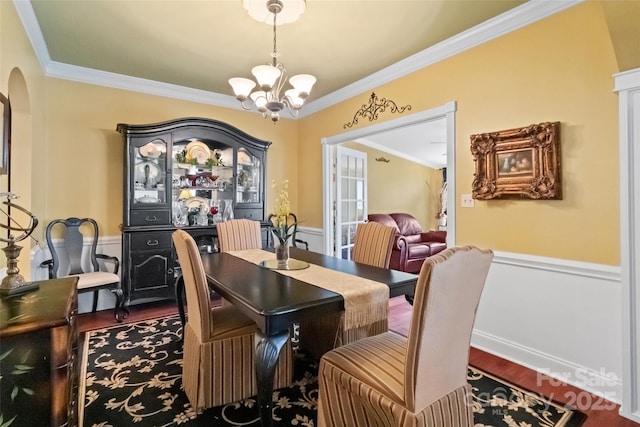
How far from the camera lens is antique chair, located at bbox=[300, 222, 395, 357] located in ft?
6.89

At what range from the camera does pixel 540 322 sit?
2252mm

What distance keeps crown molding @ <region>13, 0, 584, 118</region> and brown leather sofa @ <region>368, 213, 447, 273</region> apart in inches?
76.0

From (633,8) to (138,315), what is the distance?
14.2 ft

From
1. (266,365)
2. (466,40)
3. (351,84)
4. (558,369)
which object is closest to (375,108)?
(351,84)

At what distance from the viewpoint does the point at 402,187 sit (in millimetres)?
7332

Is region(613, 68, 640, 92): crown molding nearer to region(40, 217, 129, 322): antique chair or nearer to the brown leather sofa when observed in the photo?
the brown leather sofa

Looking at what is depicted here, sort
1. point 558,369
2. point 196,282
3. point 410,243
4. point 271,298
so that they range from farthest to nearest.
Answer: point 410,243 → point 558,369 → point 196,282 → point 271,298

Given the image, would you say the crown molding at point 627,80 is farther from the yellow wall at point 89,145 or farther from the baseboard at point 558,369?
the yellow wall at point 89,145

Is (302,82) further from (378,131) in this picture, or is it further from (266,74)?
(378,131)

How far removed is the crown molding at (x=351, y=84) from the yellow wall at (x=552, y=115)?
0.23 ft

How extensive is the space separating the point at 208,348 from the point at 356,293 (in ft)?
2.87

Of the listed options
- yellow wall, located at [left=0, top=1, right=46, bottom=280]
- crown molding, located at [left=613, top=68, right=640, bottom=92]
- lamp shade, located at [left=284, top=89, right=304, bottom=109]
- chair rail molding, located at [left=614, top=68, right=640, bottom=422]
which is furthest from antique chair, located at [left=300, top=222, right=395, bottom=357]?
yellow wall, located at [left=0, top=1, right=46, bottom=280]

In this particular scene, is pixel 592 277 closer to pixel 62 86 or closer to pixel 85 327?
pixel 85 327

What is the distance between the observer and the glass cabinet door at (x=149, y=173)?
3.41 metres
